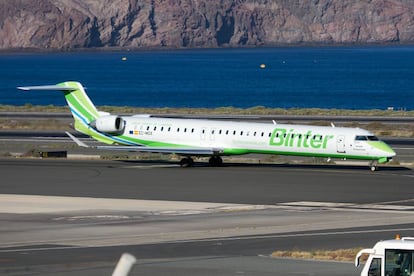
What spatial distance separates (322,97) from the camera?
18338cm

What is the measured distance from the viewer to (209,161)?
64.2 metres

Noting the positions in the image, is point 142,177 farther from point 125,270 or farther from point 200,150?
point 125,270

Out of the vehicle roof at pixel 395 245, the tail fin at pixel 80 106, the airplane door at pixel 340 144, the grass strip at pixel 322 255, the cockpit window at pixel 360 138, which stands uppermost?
the tail fin at pixel 80 106

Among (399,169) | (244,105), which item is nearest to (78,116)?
(399,169)

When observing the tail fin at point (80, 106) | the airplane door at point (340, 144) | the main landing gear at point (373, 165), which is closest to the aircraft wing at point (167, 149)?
the tail fin at point (80, 106)

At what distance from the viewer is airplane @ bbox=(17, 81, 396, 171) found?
58.7 metres

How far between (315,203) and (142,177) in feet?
43.4

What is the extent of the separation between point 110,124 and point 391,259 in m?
43.4

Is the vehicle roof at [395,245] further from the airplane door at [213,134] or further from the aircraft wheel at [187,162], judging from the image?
the aircraft wheel at [187,162]

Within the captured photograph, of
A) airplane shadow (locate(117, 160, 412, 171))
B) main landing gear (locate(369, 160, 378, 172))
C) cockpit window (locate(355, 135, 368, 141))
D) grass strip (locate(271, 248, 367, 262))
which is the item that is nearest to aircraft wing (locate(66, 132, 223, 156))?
airplane shadow (locate(117, 160, 412, 171))

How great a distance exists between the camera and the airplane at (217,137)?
193ft

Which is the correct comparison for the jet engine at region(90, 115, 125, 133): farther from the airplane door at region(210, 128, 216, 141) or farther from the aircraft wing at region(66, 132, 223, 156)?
the airplane door at region(210, 128, 216, 141)

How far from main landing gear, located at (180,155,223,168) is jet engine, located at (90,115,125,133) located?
3.86m

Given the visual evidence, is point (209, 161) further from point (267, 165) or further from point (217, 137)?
point (267, 165)
